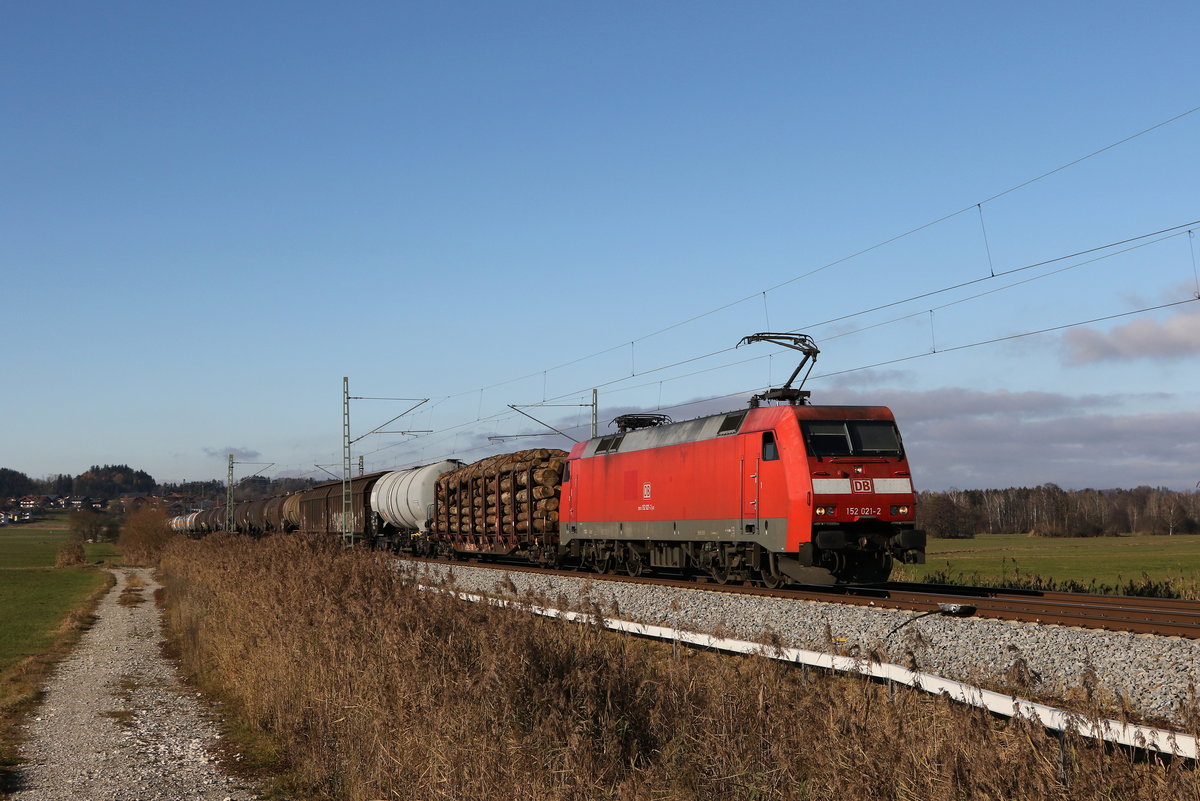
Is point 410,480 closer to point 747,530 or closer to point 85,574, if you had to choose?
point 747,530

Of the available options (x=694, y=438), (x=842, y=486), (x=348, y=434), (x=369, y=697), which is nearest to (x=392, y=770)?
(x=369, y=697)

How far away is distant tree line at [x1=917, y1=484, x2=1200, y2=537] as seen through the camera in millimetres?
117000

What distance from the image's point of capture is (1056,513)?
129500 mm

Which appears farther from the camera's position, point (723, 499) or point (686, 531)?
point (686, 531)

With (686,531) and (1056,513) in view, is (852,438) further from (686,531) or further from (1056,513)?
(1056,513)

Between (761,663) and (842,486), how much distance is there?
10.2 m

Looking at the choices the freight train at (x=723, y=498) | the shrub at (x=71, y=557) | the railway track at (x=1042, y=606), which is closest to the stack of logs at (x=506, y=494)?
the freight train at (x=723, y=498)

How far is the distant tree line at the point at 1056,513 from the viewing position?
117000 millimetres

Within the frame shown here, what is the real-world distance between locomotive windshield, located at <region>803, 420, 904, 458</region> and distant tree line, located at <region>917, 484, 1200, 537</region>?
276 feet

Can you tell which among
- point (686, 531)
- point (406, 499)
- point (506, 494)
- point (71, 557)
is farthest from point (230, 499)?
point (686, 531)

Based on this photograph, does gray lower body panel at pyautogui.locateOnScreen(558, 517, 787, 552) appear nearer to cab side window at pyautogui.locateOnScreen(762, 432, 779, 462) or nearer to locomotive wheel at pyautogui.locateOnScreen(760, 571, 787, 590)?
locomotive wheel at pyautogui.locateOnScreen(760, 571, 787, 590)

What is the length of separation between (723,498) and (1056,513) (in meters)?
120

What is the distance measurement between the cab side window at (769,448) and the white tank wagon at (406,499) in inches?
1023

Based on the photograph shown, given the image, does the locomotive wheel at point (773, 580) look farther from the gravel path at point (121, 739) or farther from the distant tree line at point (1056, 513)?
the distant tree line at point (1056, 513)
